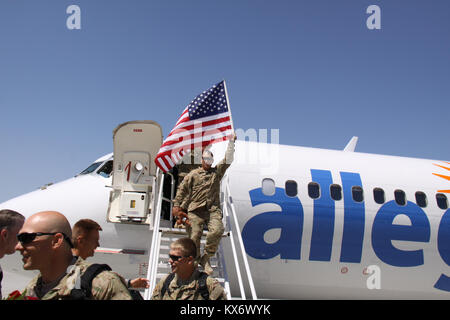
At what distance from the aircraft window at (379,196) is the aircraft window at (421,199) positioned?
1.09 m

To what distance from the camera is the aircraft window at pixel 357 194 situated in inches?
408

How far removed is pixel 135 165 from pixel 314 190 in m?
4.53

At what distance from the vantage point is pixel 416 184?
36.4ft

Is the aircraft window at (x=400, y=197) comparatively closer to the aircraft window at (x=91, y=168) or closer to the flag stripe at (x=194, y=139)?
the flag stripe at (x=194, y=139)

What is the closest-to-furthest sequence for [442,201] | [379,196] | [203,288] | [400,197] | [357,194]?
[203,288] < [357,194] < [379,196] < [400,197] < [442,201]

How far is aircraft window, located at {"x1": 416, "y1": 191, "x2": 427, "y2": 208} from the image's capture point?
35.6ft

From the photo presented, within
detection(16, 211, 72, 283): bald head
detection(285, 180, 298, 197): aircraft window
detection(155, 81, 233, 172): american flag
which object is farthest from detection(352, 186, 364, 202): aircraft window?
detection(16, 211, 72, 283): bald head

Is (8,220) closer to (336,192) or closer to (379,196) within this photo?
(336,192)

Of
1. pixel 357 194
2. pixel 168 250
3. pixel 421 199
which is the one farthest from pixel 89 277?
pixel 421 199

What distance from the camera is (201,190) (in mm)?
7590

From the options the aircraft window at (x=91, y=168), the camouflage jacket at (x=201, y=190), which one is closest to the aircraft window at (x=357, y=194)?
the camouflage jacket at (x=201, y=190)

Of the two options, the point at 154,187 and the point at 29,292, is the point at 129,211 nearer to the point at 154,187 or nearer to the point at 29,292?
the point at 154,187
